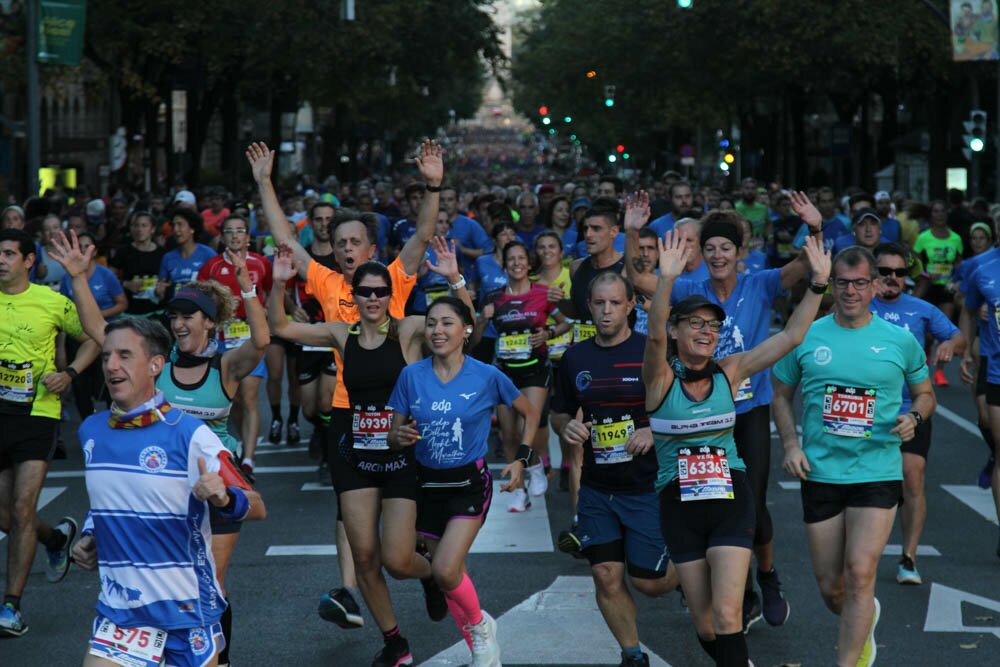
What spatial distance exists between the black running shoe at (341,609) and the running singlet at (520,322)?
12.6ft

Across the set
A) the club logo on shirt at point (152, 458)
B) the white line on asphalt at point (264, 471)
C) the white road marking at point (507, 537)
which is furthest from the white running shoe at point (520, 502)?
the club logo on shirt at point (152, 458)

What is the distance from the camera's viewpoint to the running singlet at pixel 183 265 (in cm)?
1467

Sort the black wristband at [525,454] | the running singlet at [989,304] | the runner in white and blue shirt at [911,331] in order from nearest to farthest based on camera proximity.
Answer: the black wristband at [525,454], the runner in white and blue shirt at [911,331], the running singlet at [989,304]

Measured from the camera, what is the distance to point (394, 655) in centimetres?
775

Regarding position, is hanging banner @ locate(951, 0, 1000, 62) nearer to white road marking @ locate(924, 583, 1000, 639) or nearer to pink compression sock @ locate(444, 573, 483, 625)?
white road marking @ locate(924, 583, 1000, 639)

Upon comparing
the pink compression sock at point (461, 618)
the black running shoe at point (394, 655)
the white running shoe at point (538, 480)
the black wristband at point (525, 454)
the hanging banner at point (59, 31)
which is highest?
the hanging banner at point (59, 31)

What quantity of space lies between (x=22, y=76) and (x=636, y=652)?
1055 inches

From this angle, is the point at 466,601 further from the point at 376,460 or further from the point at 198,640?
the point at 198,640

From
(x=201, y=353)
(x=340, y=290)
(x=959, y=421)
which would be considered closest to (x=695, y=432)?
(x=201, y=353)

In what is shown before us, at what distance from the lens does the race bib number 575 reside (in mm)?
5492

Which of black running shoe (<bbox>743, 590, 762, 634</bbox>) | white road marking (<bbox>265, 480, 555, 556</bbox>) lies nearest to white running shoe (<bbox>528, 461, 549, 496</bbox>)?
white road marking (<bbox>265, 480, 555, 556</bbox>)

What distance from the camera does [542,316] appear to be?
39.6ft

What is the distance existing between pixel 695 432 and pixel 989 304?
423 centimetres

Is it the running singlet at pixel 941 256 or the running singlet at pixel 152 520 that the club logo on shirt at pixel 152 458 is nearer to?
the running singlet at pixel 152 520
